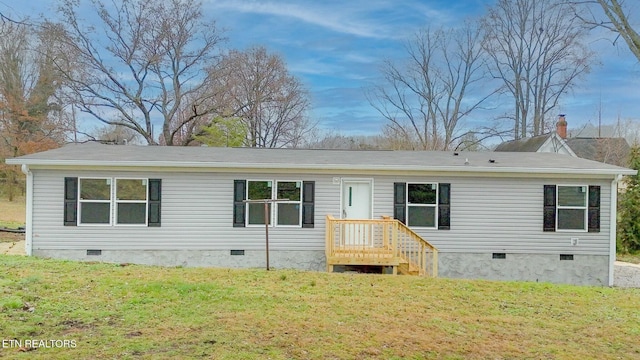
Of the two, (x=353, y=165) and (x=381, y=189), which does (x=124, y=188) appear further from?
(x=381, y=189)

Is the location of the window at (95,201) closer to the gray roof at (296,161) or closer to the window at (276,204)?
the gray roof at (296,161)

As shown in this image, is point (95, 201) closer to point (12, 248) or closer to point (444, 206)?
point (12, 248)

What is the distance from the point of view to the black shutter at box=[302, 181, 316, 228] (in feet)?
37.9

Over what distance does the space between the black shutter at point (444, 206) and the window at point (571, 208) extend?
8.12 feet

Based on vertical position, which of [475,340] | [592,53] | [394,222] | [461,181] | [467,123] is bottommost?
[475,340]

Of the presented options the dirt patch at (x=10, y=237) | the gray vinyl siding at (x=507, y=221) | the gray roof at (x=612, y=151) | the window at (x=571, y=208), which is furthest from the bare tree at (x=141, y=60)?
the gray roof at (x=612, y=151)

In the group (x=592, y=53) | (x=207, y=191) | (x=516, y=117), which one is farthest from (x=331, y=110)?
(x=207, y=191)

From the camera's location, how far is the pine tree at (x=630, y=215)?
16203mm

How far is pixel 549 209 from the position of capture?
11828mm

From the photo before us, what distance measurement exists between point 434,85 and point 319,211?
73.6 ft

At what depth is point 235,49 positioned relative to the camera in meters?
29.5

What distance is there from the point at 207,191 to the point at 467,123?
23332 mm

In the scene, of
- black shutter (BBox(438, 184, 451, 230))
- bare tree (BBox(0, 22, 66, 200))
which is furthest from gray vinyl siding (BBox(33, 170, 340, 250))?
bare tree (BBox(0, 22, 66, 200))

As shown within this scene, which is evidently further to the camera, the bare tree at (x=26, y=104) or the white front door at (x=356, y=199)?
the bare tree at (x=26, y=104)
